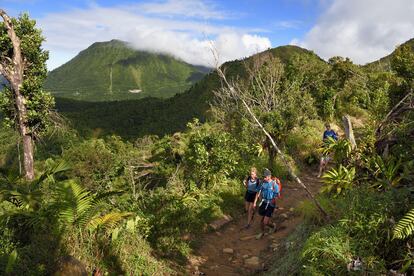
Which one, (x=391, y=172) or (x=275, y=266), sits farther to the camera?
(x=275, y=266)

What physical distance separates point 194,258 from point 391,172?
13.3 ft

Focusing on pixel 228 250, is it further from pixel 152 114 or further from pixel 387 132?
pixel 152 114

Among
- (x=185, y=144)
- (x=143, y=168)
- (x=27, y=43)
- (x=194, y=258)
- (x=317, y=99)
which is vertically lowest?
(x=194, y=258)

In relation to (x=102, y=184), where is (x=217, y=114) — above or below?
above

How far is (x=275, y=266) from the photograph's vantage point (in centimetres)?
644

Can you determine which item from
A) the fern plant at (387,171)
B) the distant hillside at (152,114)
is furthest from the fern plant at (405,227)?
the distant hillside at (152,114)

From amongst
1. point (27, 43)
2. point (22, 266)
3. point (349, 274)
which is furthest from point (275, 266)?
point (27, 43)

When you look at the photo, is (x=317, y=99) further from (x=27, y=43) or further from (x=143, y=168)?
(x=27, y=43)

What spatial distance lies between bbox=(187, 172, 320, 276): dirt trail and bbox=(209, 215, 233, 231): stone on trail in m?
0.09

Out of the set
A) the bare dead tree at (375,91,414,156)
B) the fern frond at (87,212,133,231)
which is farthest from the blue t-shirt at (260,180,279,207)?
the fern frond at (87,212,133,231)

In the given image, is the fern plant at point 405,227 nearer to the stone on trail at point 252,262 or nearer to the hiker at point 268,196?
the stone on trail at point 252,262

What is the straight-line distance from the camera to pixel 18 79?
9.13 m

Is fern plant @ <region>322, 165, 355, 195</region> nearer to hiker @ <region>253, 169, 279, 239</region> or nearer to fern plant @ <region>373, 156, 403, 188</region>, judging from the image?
fern plant @ <region>373, 156, 403, 188</region>

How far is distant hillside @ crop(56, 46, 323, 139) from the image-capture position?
68.1 metres
